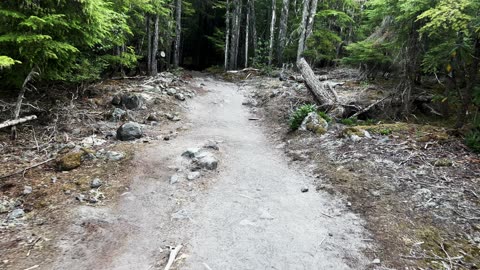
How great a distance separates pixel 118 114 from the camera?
353 inches

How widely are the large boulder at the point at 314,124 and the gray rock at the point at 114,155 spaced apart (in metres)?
4.74

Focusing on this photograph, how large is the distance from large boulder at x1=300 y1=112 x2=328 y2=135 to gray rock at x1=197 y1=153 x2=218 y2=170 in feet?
9.99

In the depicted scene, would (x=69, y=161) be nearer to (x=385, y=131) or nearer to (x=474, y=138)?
(x=385, y=131)

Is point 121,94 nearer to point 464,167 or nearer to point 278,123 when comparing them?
point 278,123

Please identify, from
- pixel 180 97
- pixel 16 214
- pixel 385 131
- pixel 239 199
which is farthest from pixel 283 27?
pixel 16 214

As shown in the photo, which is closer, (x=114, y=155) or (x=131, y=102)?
(x=114, y=155)

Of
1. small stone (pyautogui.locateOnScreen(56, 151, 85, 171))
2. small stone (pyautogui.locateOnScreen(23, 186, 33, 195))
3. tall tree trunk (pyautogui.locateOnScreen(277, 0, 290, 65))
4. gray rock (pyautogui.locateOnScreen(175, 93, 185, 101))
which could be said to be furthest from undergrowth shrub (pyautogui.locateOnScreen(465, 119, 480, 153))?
tall tree trunk (pyautogui.locateOnScreen(277, 0, 290, 65))

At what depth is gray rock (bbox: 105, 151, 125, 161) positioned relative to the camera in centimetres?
650

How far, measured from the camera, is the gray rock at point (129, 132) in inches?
300

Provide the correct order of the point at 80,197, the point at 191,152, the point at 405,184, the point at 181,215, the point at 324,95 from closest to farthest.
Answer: the point at 181,215, the point at 80,197, the point at 405,184, the point at 191,152, the point at 324,95

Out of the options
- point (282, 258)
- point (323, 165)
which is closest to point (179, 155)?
point (323, 165)

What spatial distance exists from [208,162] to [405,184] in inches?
147

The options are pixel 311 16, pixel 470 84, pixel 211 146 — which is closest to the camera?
pixel 470 84

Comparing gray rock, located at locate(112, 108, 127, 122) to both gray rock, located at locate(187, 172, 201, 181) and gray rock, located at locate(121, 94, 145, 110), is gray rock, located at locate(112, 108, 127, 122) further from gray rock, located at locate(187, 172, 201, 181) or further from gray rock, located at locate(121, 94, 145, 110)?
gray rock, located at locate(187, 172, 201, 181)
